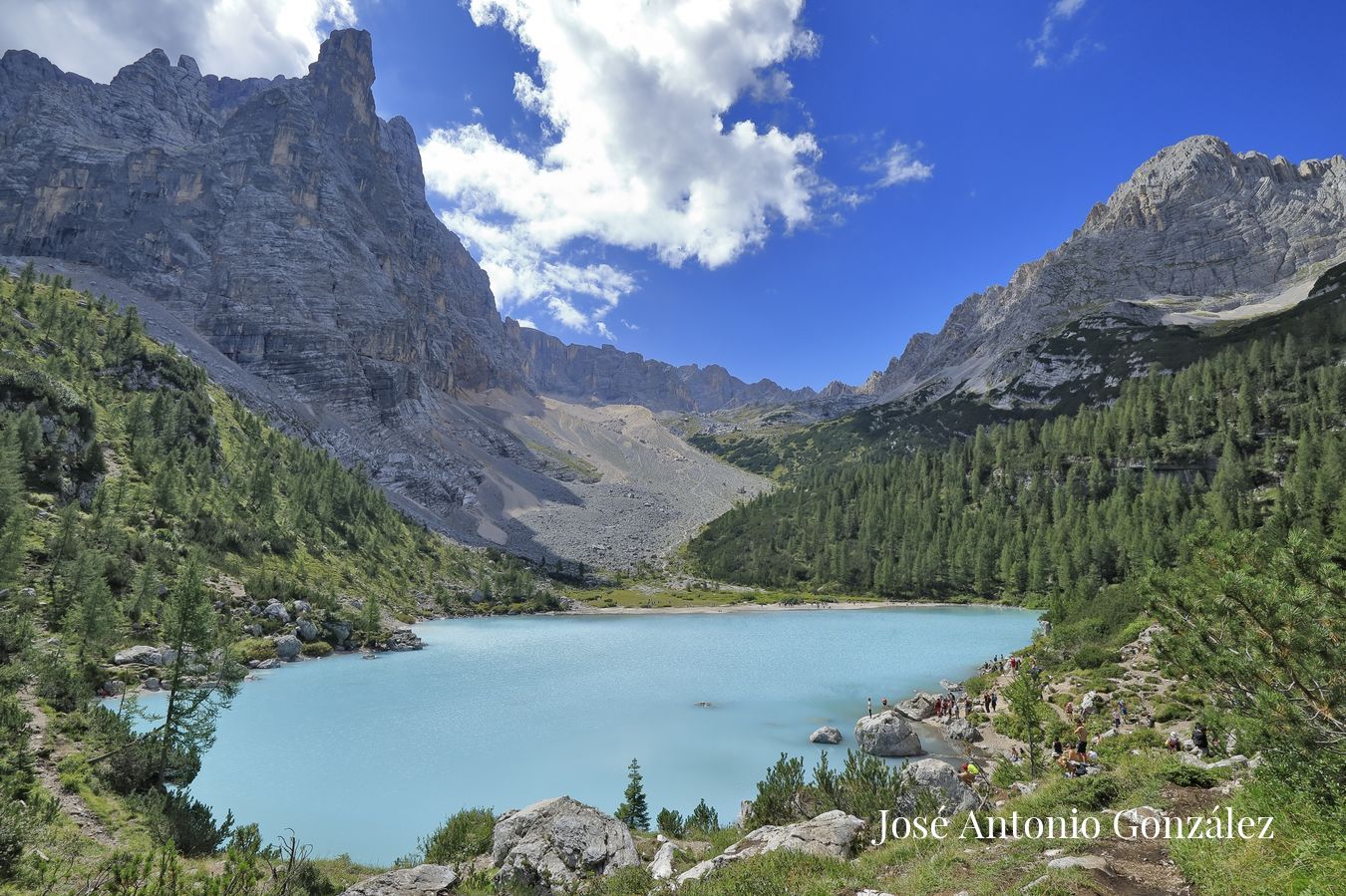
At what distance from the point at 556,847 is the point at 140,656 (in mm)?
36186

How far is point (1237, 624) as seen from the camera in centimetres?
977

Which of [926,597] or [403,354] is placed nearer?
[926,597]

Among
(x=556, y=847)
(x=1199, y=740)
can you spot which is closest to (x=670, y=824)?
(x=556, y=847)

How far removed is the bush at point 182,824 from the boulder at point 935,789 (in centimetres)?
1777

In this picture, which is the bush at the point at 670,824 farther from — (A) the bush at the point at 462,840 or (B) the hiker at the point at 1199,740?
(B) the hiker at the point at 1199,740

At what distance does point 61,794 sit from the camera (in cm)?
1551

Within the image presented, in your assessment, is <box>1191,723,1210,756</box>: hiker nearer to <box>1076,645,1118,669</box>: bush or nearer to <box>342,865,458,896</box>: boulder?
<box>1076,645,1118,669</box>: bush

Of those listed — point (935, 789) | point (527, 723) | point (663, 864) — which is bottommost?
point (527, 723)

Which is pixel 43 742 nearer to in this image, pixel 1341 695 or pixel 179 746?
pixel 179 746

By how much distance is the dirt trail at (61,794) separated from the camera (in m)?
14.4

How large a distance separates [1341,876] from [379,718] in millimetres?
38390

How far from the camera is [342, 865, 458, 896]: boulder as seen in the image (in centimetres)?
1067

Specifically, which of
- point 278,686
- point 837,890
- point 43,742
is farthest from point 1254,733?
point 278,686

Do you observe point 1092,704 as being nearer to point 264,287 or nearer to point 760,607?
point 760,607
